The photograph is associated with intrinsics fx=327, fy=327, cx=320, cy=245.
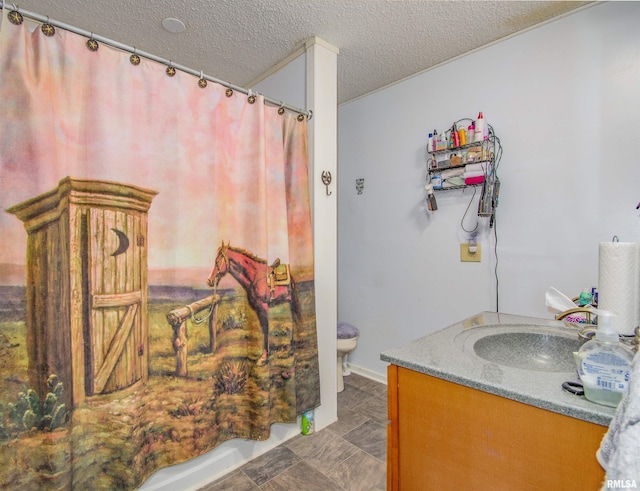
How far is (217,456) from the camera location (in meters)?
1.59

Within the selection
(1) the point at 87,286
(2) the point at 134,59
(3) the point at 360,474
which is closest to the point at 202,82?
(2) the point at 134,59

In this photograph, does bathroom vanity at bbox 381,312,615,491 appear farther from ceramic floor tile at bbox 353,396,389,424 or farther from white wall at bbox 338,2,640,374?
ceramic floor tile at bbox 353,396,389,424

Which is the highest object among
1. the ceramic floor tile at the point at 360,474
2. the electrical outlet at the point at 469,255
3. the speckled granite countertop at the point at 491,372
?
the electrical outlet at the point at 469,255

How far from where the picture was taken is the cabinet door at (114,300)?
117 cm

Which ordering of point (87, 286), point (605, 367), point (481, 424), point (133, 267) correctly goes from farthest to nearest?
point (133, 267) < point (87, 286) < point (481, 424) < point (605, 367)

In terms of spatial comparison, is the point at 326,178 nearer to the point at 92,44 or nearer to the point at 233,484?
the point at 92,44

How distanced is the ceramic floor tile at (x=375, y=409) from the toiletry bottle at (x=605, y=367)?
158 cm

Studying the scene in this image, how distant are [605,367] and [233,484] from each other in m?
1.58

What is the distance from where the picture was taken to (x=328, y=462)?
1.68m

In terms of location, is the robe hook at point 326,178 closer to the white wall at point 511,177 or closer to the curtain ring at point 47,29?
the white wall at point 511,177

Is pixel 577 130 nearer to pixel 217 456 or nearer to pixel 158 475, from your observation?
pixel 217 456

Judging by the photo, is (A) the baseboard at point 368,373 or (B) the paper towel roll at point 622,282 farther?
(A) the baseboard at point 368,373

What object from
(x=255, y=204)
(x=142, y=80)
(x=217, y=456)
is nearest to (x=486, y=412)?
(x=255, y=204)

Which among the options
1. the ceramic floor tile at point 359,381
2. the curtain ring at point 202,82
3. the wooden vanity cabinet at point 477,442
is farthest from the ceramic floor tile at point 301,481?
the curtain ring at point 202,82
